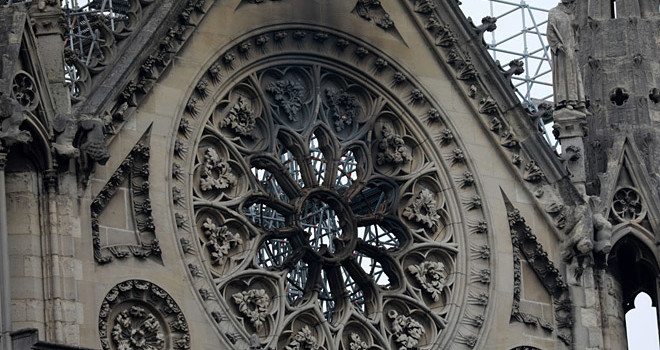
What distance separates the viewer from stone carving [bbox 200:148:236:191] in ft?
95.4

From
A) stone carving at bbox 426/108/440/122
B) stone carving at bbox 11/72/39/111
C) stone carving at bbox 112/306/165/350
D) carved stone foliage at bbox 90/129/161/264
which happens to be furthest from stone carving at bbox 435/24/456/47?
stone carving at bbox 11/72/39/111

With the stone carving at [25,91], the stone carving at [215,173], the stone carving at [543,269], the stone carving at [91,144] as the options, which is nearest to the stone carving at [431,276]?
the stone carving at [543,269]

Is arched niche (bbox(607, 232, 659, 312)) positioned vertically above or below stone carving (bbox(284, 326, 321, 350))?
above

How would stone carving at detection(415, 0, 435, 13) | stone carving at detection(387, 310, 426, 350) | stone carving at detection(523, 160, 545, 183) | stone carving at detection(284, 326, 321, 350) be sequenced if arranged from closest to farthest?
stone carving at detection(284, 326, 321, 350) → stone carving at detection(387, 310, 426, 350) → stone carving at detection(523, 160, 545, 183) → stone carving at detection(415, 0, 435, 13)

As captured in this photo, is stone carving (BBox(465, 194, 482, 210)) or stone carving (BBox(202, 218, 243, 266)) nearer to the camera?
stone carving (BBox(202, 218, 243, 266))

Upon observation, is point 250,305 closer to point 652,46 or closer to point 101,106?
point 101,106

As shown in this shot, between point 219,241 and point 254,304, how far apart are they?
0.78 metres

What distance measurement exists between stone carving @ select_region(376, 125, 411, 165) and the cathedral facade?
28 millimetres

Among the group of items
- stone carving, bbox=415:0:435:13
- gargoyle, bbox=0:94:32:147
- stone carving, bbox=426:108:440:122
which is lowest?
gargoyle, bbox=0:94:32:147

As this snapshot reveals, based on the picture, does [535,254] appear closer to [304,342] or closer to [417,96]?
[417,96]

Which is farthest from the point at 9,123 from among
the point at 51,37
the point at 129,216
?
the point at 129,216

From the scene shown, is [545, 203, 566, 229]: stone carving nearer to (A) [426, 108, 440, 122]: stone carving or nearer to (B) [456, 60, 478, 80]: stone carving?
(A) [426, 108, 440, 122]: stone carving

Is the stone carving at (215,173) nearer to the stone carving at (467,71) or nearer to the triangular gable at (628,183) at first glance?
the stone carving at (467,71)

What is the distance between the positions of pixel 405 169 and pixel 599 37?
3335 millimetres
